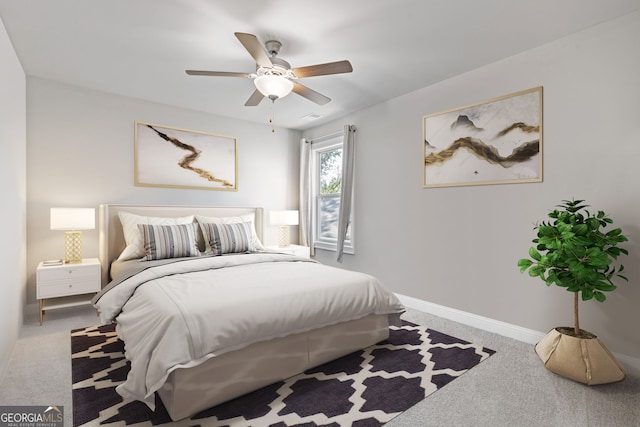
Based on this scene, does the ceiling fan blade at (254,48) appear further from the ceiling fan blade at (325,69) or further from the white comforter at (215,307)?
the white comforter at (215,307)

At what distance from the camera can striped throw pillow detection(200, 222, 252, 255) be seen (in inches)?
137

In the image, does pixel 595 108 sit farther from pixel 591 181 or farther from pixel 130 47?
pixel 130 47

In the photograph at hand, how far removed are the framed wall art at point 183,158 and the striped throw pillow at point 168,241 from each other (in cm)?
99

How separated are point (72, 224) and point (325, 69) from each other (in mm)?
2852

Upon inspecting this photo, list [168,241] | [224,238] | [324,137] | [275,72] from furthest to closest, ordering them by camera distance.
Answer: [324,137]
[224,238]
[168,241]
[275,72]

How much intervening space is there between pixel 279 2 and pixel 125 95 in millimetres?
2635

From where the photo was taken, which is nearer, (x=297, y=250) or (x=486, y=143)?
(x=486, y=143)

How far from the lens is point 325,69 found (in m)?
2.40

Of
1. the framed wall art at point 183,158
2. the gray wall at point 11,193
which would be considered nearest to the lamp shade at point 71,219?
the gray wall at point 11,193

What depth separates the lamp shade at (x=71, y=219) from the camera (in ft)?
10.1

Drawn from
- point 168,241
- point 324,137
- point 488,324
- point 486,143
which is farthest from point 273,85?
point 488,324

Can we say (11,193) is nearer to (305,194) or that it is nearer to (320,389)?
(320,389)

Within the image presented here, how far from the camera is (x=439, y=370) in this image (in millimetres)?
2234

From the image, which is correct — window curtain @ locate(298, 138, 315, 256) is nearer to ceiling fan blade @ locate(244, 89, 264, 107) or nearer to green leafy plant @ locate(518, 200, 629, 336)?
ceiling fan blade @ locate(244, 89, 264, 107)
